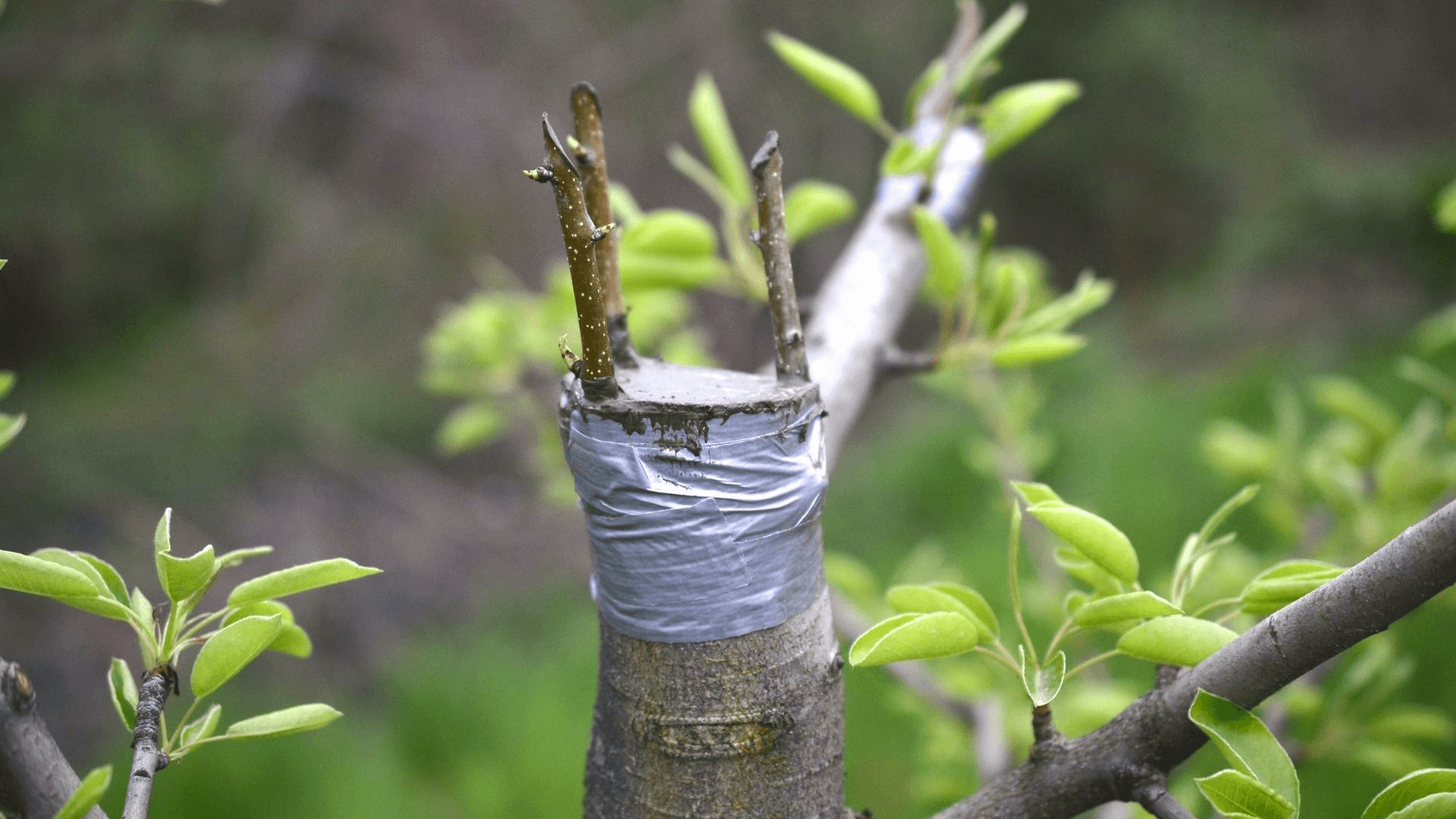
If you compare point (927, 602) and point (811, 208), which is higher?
point (811, 208)

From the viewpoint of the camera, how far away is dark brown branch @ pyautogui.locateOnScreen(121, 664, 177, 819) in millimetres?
226

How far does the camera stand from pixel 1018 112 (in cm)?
46

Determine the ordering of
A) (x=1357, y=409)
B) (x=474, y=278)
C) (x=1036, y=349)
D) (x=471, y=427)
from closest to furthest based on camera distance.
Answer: (x=1036, y=349), (x=1357, y=409), (x=471, y=427), (x=474, y=278)

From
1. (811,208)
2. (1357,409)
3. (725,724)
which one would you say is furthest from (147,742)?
(1357,409)

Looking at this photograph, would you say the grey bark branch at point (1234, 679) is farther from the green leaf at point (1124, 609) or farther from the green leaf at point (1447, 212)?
the green leaf at point (1447, 212)

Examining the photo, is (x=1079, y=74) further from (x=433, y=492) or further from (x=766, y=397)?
(x=766, y=397)

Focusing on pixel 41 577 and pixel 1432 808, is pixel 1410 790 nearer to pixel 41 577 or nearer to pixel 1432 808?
pixel 1432 808

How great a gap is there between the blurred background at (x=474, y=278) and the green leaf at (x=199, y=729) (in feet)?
2.75

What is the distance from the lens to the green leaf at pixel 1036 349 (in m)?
0.40

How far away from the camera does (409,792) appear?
1.14 metres

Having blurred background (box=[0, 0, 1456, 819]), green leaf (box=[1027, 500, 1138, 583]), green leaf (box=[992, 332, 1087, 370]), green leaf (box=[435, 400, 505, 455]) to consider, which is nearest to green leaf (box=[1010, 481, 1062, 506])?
green leaf (box=[1027, 500, 1138, 583])

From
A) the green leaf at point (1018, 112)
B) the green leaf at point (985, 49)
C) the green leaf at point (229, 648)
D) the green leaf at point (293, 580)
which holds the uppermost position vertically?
the green leaf at point (985, 49)

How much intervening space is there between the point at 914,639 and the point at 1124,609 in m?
0.07

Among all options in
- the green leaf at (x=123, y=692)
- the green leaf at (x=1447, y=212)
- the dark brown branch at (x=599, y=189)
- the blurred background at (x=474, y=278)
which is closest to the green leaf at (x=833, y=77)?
the dark brown branch at (x=599, y=189)
